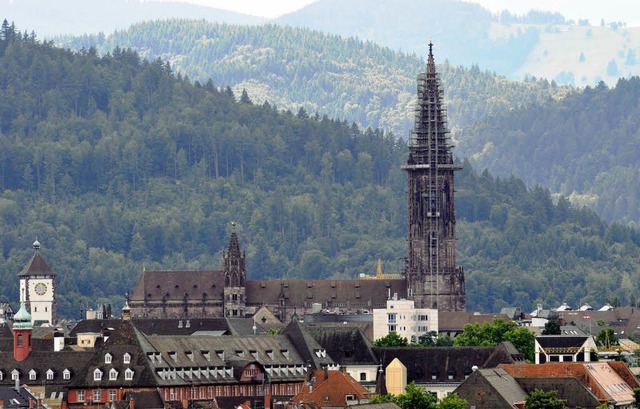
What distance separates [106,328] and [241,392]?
45.9 metres

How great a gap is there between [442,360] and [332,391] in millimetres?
21548

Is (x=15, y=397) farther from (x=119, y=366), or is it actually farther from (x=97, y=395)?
(x=119, y=366)

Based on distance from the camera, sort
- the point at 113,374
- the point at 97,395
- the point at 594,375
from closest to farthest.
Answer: the point at 97,395
the point at 113,374
the point at 594,375

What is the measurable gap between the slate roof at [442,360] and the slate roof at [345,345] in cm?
100

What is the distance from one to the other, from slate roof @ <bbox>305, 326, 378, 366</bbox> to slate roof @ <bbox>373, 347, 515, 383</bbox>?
997 mm

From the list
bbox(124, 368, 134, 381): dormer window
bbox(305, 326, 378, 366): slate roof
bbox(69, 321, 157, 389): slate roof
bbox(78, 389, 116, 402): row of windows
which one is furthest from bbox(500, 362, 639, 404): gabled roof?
bbox(78, 389, 116, 402): row of windows

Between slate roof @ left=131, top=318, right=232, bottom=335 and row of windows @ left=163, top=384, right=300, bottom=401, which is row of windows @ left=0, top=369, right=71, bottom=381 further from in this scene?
slate roof @ left=131, top=318, right=232, bottom=335

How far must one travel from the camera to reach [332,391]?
471 ft

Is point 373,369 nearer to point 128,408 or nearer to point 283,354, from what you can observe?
point 283,354

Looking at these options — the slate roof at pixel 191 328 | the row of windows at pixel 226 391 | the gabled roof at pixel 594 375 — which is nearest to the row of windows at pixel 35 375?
the row of windows at pixel 226 391

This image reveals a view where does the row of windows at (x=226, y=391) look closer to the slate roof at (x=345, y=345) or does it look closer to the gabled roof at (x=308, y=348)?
the gabled roof at (x=308, y=348)

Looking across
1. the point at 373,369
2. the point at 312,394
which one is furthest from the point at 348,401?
the point at 373,369

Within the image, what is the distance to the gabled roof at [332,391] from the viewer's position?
14138 centimetres

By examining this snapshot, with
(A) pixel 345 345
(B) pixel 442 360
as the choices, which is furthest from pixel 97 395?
(B) pixel 442 360
